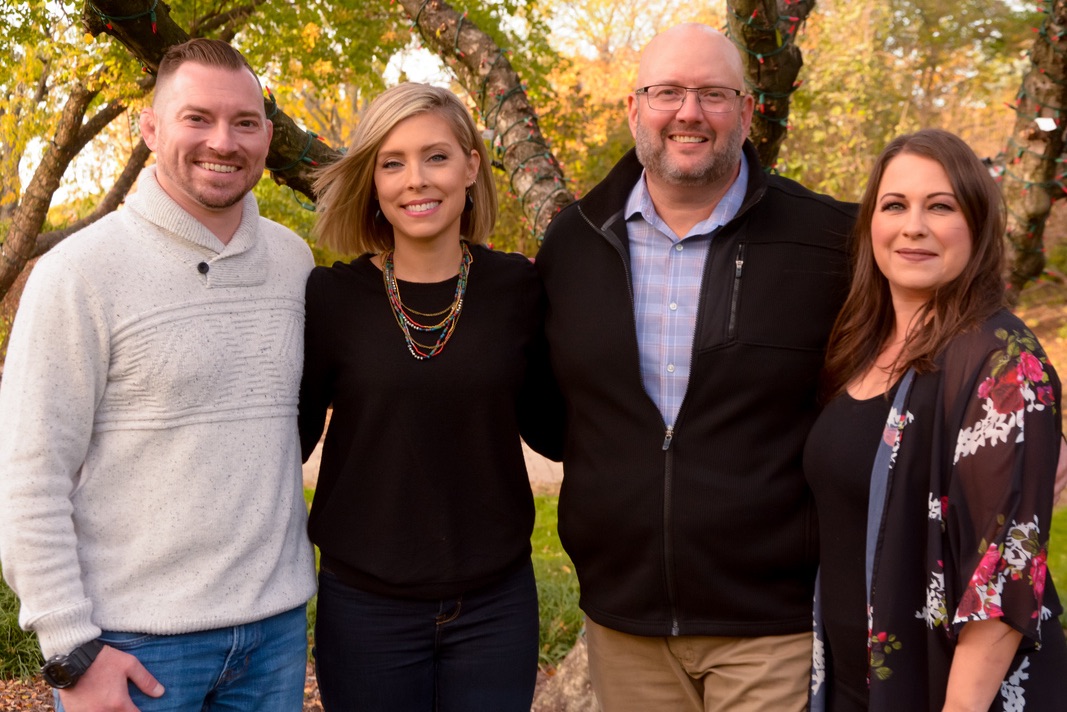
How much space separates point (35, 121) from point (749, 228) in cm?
756

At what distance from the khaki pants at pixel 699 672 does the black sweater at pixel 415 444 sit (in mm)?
429

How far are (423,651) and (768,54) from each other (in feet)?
8.55

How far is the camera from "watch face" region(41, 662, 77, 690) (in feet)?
7.70

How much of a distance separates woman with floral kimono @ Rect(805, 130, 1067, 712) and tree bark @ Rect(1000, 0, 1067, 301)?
1715 mm

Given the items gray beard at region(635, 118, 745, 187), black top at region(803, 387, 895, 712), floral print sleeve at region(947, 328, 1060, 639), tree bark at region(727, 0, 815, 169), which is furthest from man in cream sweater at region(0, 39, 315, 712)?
tree bark at region(727, 0, 815, 169)

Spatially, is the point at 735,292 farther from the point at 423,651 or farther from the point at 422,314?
the point at 423,651

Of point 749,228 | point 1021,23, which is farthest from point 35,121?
point 1021,23

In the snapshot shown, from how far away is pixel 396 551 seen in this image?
2836 mm

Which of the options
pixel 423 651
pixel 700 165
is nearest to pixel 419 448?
pixel 423 651

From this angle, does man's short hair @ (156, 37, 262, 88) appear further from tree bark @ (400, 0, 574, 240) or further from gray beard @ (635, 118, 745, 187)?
tree bark @ (400, 0, 574, 240)

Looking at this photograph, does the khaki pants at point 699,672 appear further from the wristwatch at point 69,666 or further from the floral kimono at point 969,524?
the wristwatch at point 69,666

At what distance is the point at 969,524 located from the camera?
2.31m

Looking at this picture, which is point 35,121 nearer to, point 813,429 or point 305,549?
point 305,549

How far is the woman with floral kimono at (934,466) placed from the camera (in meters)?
2.26
